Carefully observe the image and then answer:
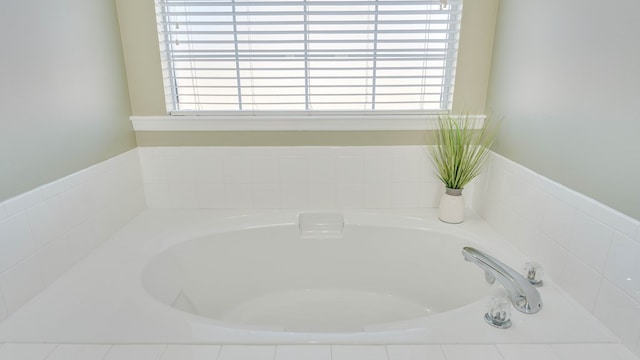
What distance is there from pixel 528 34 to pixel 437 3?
472 millimetres

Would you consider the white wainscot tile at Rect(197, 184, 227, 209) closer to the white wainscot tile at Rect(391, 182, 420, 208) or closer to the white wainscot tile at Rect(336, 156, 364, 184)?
the white wainscot tile at Rect(336, 156, 364, 184)

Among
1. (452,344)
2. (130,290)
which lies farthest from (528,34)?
(130,290)

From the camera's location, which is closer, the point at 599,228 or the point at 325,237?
the point at 599,228

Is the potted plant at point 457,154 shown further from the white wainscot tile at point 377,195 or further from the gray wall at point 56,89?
the gray wall at point 56,89

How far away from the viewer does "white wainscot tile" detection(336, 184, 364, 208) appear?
1.93 m

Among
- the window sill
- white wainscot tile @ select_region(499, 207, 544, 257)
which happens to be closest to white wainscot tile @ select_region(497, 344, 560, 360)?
white wainscot tile @ select_region(499, 207, 544, 257)

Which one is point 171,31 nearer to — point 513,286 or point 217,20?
point 217,20

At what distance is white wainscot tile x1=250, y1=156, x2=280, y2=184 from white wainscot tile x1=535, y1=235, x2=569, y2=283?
4.00 feet

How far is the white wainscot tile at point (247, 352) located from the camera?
946 millimetres

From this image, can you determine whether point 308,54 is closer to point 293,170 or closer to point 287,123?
point 287,123

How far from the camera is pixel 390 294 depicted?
6.14ft

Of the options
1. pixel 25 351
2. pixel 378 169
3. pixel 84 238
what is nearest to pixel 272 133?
pixel 378 169

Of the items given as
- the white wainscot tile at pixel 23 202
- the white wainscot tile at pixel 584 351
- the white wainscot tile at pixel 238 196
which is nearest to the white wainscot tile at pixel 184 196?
the white wainscot tile at pixel 238 196

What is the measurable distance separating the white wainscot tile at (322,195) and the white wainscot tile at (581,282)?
1.07 metres
